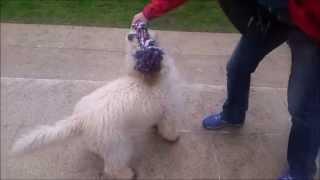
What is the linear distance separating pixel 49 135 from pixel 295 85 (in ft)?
4.05

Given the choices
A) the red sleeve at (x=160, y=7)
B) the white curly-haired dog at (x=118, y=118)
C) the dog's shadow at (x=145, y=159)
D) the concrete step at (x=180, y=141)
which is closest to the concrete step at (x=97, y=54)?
the concrete step at (x=180, y=141)

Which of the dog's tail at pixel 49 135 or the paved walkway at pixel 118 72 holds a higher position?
the dog's tail at pixel 49 135

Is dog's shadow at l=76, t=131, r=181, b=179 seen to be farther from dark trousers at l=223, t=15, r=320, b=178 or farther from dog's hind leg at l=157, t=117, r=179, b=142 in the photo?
dark trousers at l=223, t=15, r=320, b=178

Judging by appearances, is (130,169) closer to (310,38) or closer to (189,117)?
(189,117)

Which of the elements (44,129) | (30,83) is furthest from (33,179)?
(30,83)

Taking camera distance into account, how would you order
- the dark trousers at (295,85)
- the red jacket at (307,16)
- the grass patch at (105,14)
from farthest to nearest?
the grass patch at (105,14)
the dark trousers at (295,85)
the red jacket at (307,16)

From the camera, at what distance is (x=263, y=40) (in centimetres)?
241

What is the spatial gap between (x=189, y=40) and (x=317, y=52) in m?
2.55

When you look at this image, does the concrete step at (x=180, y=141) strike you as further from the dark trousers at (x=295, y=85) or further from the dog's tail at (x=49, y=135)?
the dog's tail at (x=49, y=135)

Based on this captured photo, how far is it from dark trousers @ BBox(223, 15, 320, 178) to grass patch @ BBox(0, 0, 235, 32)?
2.07 m

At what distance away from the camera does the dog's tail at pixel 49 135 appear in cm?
230

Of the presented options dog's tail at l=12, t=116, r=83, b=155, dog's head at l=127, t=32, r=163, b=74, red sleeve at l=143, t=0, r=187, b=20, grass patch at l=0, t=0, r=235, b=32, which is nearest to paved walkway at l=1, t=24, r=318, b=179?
grass patch at l=0, t=0, r=235, b=32

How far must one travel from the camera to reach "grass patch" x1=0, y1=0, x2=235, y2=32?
4.82 metres

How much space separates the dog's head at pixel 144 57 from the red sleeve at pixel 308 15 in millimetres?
755
